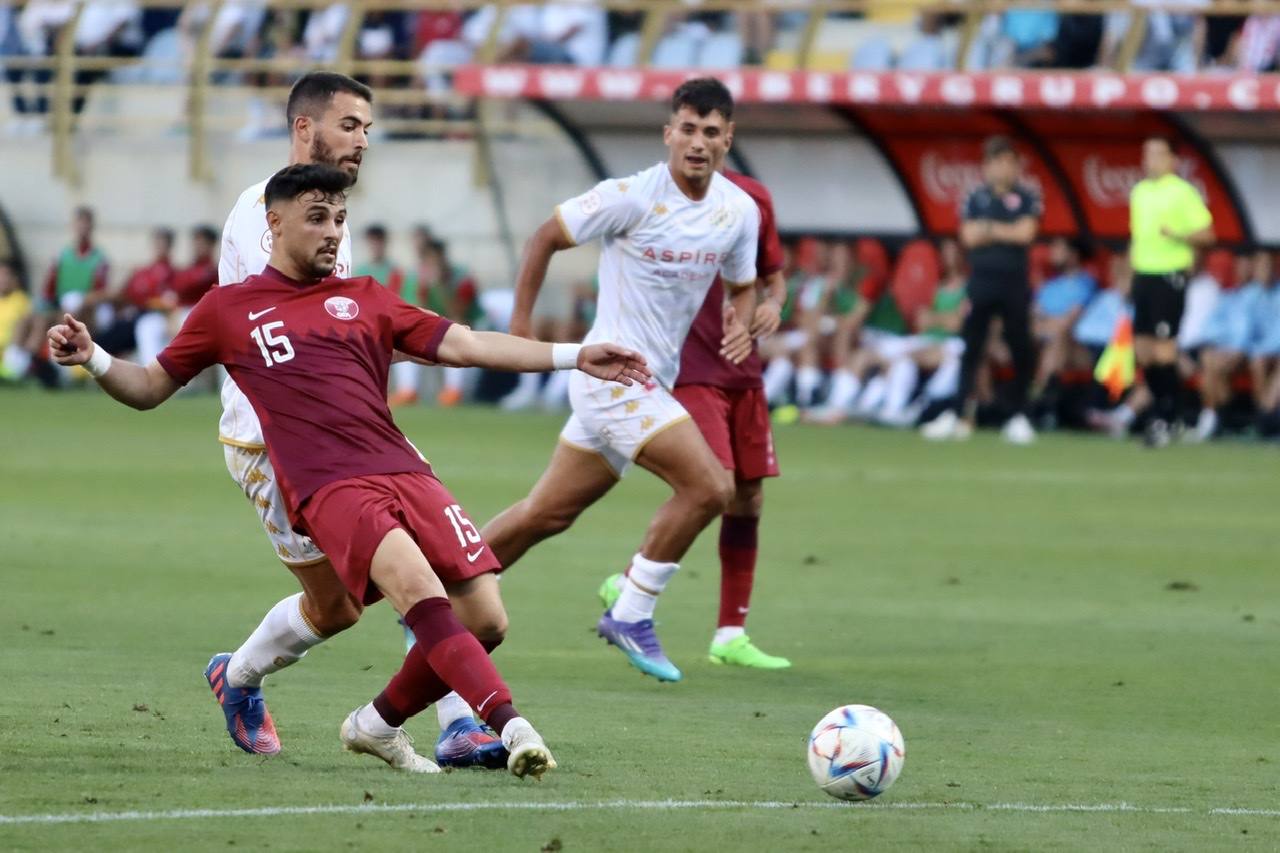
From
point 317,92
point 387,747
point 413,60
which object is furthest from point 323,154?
point 413,60

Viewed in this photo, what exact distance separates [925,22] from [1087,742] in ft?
56.7

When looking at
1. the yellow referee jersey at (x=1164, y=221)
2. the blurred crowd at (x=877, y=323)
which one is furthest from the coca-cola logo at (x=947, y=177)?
the yellow referee jersey at (x=1164, y=221)

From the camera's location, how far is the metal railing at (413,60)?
22.0 metres

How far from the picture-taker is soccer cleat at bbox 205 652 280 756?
6875mm

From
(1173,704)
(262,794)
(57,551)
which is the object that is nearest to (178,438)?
(57,551)

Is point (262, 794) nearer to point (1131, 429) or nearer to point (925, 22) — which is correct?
point (1131, 429)

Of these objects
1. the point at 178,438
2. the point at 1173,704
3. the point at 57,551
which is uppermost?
the point at 1173,704

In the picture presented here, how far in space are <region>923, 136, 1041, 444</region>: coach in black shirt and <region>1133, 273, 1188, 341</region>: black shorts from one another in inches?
42.9

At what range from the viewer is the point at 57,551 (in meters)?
12.5

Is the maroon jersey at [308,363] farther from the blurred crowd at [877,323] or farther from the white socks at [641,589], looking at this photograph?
the blurred crowd at [877,323]

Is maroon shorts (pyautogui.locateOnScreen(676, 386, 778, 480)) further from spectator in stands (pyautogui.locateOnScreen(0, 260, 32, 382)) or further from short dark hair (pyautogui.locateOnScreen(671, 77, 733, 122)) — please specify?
spectator in stands (pyautogui.locateOnScreen(0, 260, 32, 382))

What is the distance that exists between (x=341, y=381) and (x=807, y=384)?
16943mm

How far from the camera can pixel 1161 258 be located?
65.1 feet

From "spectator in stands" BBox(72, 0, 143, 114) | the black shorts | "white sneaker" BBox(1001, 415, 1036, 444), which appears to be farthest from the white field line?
"spectator in stands" BBox(72, 0, 143, 114)
